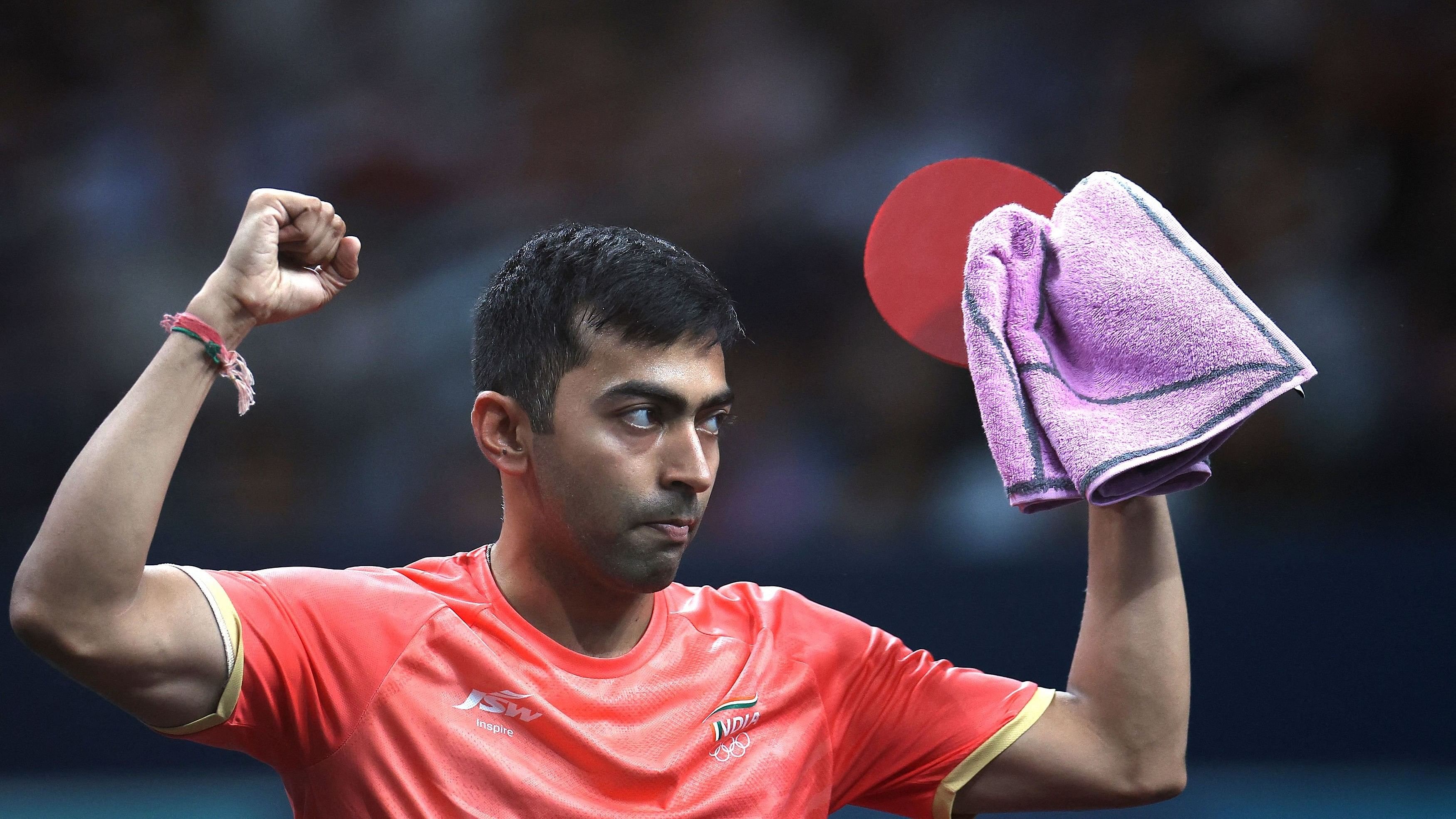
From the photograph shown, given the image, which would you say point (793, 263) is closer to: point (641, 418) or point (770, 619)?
point (770, 619)

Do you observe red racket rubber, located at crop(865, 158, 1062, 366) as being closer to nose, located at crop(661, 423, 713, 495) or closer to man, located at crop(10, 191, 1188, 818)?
man, located at crop(10, 191, 1188, 818)

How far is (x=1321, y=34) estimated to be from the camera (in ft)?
10.1

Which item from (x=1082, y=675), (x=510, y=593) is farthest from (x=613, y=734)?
(x=1082, y=675)

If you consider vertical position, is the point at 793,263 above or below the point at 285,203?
above

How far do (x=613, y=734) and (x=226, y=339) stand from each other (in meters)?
0.59

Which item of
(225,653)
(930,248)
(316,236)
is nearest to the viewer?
(225,653)

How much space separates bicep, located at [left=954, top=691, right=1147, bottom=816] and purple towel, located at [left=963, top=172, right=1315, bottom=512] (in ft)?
1.01

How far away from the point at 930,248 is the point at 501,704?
746 millimetres

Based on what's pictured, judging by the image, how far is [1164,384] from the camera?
136 centimetres

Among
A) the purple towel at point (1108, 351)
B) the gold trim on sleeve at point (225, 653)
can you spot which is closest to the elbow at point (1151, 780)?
the purple towel at point (1108, 351)

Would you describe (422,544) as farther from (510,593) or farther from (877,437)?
(510,593)

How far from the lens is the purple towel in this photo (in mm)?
1318

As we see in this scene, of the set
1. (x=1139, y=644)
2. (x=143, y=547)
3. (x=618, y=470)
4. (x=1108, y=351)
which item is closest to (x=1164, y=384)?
(x=1108, y=351)

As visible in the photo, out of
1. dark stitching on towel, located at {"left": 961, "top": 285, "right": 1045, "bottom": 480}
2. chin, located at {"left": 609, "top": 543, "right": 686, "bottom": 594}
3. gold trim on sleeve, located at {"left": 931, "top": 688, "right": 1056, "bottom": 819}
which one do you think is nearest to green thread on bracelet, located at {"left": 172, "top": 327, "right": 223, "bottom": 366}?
chin, located at {"left": 609, "top": 543, "right": 686, "bottom": 594}
